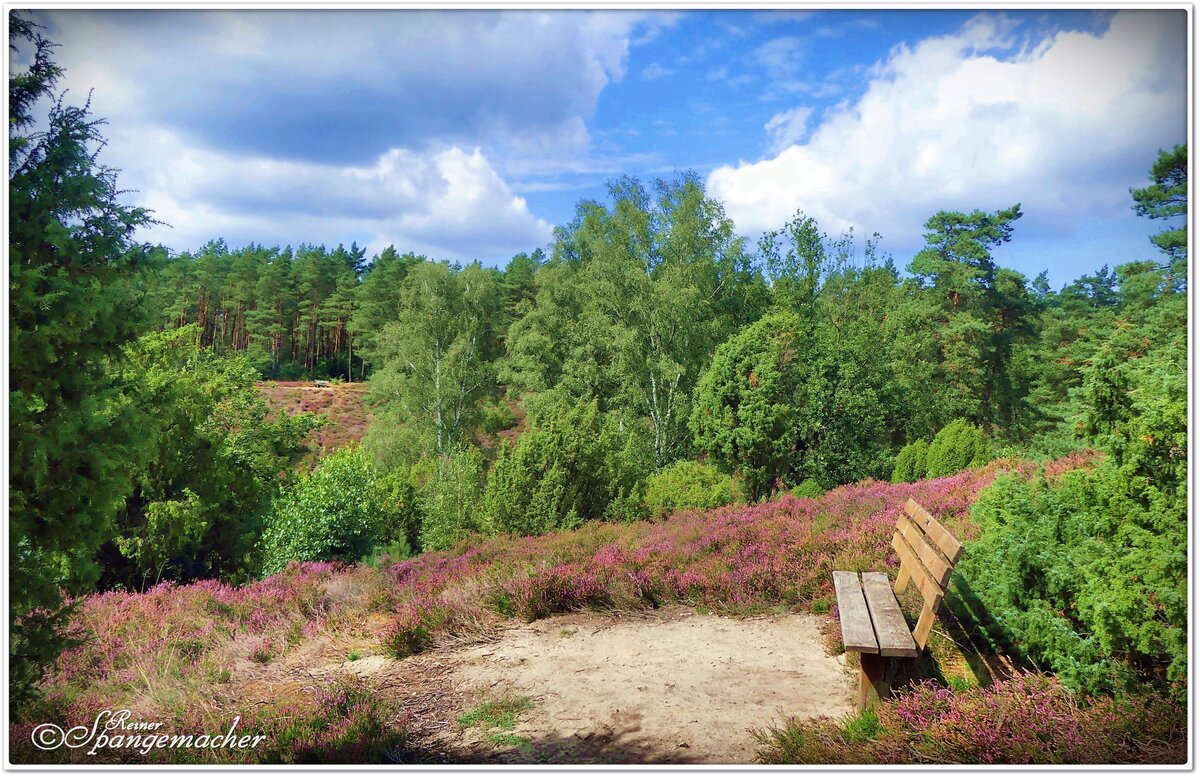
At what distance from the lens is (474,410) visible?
95.7 feet

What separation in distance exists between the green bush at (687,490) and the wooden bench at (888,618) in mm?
6963

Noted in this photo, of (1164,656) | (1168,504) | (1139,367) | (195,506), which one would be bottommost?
(195,506)

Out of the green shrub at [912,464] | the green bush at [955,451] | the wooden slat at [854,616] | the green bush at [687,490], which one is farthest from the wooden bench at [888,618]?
the green shrub at [912,464]

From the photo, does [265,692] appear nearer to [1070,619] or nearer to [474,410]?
[1070,619]

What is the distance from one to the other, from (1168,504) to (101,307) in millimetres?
5449

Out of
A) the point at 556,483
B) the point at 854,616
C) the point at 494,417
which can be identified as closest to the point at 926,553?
the point at 854,616

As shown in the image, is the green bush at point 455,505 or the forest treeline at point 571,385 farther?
the green bush at point 455,505

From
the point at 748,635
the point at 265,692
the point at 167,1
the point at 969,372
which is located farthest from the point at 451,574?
the point at 969,372

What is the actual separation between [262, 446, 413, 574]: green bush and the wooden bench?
9197mm

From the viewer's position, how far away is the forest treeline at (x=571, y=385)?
3795 millimetres
